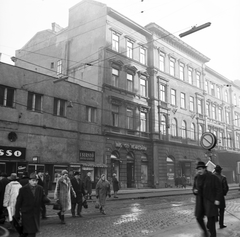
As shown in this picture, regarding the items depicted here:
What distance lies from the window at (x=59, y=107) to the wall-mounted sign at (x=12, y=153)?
4.69m

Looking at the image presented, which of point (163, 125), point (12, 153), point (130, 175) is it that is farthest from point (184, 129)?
point (12, 153)

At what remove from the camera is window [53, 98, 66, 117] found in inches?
1026

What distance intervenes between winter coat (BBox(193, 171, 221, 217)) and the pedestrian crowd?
3657 millimetres

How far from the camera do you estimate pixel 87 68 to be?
32031mm

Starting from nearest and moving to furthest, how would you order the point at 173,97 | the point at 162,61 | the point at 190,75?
the point at 162,61 < the point at 173,97 < the point at 190,75

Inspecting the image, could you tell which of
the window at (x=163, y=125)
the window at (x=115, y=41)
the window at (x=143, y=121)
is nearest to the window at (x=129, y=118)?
the window at (x=143, y=121)

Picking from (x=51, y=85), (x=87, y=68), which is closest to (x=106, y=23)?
(x=87, y=68)

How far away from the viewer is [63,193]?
10930 millimetres

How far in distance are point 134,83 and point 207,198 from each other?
2750 centimetres

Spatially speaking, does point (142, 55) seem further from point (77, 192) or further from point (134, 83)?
point (77, 192)

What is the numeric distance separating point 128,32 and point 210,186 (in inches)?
1160

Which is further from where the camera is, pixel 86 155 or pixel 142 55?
A: pixel 142 55

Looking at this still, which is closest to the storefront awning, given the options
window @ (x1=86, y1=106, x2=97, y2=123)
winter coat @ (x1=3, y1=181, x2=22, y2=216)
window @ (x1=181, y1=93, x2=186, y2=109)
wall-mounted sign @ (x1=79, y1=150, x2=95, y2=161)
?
wall-mounted sign @ (x1=79, y1=150, x2=95, y2=161)

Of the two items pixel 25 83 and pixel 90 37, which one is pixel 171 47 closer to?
pixel 90 37
